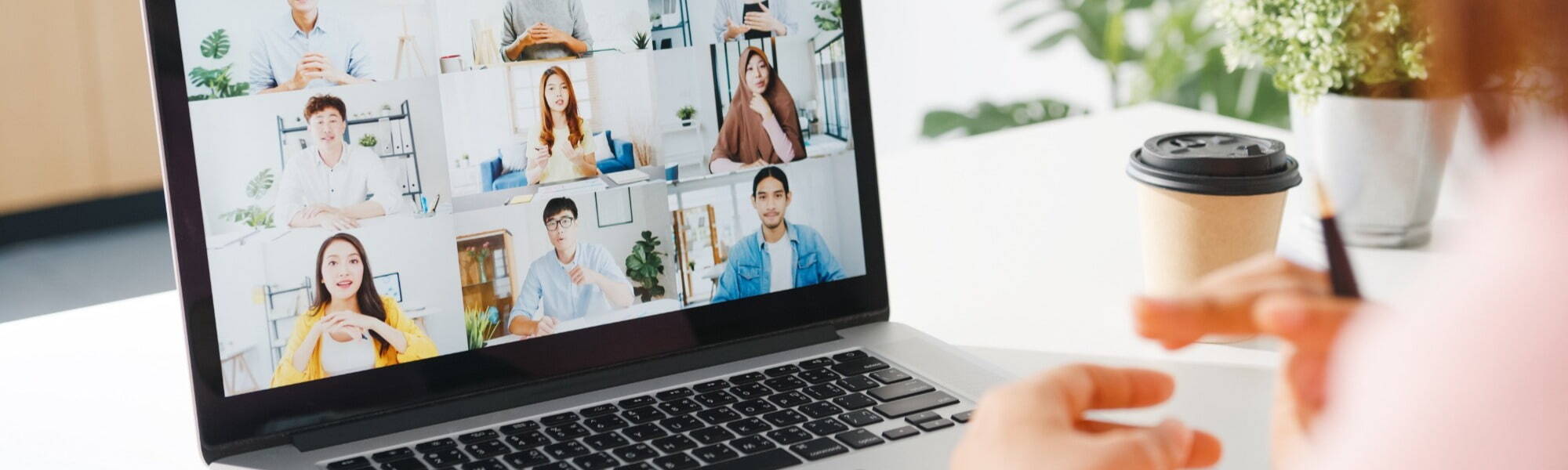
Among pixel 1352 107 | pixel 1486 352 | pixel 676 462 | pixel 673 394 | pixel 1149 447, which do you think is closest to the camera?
pixel 1486 352

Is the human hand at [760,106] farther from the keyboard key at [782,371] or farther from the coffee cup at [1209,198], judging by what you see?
the coffee cup at [1209,198]

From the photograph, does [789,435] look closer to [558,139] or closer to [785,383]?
[785,383]

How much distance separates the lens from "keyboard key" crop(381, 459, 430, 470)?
73cm

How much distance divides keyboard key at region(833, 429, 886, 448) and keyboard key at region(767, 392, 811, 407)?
0.17 ft

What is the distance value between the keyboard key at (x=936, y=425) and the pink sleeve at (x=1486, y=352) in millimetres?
465

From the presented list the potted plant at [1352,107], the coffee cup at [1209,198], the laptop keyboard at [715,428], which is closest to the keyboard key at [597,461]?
the laptop keyboard at [715,428]

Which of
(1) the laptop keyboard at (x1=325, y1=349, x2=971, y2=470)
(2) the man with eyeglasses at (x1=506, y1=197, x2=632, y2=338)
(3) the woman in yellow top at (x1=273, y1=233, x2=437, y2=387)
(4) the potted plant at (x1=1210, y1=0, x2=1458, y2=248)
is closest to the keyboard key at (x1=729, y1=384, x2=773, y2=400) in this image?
(1) the laptop keyboard at (x1=325, y1=349, x2=971, y2=470)

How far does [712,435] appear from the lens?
2.44 ft

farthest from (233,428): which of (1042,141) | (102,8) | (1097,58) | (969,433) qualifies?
(102,8)

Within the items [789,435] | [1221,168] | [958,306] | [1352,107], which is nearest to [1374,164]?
[1352,107]

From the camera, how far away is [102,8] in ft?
11.4

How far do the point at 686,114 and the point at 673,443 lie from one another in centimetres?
23

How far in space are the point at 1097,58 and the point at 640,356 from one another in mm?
2038

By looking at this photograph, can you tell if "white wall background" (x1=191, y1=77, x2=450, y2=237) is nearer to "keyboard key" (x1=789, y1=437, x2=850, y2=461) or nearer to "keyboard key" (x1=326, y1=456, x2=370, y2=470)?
"keyboard key" (x1=326, y1=456, x2=370, y2=470)
